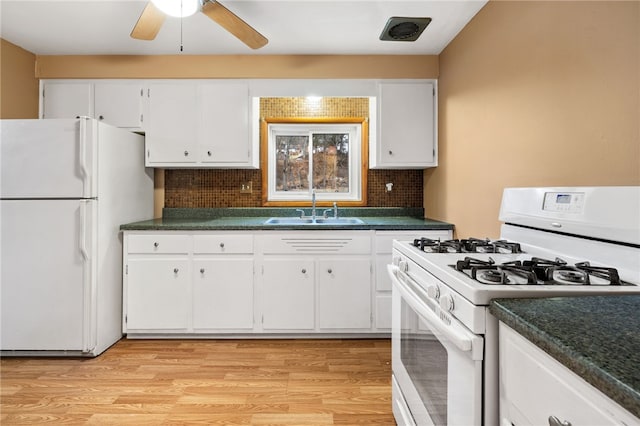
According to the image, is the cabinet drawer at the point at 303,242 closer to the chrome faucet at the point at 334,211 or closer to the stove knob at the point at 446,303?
the chrome faucet at the point at 334,211

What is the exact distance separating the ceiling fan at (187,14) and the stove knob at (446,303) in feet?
6.13

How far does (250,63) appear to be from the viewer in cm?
300

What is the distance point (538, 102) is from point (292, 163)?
7.10 feet

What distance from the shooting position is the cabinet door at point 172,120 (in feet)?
9.75

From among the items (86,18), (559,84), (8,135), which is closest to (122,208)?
(8,135)

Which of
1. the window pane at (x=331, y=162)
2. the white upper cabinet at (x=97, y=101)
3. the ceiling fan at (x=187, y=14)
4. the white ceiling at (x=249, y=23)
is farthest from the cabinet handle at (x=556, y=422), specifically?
the white upper cabinet at (x=97, y=101)

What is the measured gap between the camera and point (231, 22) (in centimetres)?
212

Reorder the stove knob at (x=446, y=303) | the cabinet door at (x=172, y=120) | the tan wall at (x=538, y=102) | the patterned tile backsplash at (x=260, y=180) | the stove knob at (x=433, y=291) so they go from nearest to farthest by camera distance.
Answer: the stove knob at (x=446, y=303), the stove knob at (x=433, y=291), the tan wall at (x=538, y=102), the cabinet door at (x=172, y=120), the patterned tile backsplash at (x=260, y=180)

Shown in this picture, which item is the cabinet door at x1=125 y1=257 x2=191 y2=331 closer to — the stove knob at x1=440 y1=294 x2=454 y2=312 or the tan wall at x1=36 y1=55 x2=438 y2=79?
the tan wall at x1=36 y1=55 x2=438 y2=79

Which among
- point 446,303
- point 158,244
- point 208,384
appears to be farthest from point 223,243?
point 446,303

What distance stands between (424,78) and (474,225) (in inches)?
54.7

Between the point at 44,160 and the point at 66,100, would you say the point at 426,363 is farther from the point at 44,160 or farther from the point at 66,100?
the point at 66,100

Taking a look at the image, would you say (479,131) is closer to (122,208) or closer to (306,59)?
(306,59)

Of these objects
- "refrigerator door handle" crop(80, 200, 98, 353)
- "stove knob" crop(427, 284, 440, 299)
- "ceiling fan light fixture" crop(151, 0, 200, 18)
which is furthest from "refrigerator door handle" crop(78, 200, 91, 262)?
"stove knob" crop(427, 284, 440, 299)
